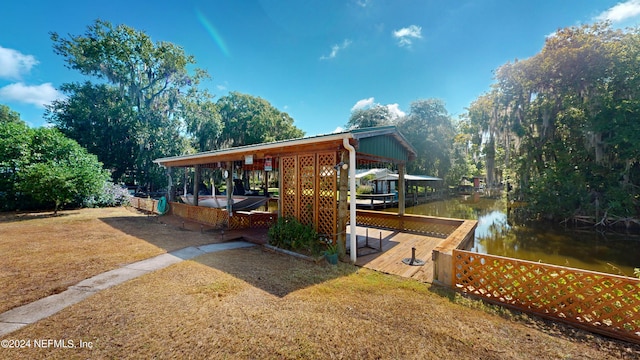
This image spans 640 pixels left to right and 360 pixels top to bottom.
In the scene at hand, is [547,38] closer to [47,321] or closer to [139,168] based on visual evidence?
[47,321]

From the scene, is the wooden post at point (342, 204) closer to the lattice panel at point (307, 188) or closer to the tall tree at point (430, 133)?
the lattice panel at point (307, 188)

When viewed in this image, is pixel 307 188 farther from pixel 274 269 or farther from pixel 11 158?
pixel 11 158

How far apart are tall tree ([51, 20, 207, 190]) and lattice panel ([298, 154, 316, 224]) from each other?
2104 centimetres

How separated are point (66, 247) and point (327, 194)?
6.82 metres

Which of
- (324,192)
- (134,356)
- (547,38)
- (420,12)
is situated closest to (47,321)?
(134,356)

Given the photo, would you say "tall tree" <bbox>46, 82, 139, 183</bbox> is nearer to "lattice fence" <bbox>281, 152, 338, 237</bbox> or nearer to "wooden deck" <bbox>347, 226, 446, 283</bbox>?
"lattice fence" <bbox>281, 152, 338, 237</bbox>

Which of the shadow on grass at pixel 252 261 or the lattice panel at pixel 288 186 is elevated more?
the lattice panel at pixel 288 186

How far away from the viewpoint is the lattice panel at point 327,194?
222 inches

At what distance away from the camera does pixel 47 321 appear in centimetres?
294

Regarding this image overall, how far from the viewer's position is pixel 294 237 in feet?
19.6

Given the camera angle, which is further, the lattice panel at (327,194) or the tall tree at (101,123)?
the tall tree at (101,123)

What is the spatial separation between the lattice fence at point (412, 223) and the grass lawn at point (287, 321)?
13.9 ft

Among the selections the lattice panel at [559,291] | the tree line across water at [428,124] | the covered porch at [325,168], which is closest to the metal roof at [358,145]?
the covered porch at [325,168]

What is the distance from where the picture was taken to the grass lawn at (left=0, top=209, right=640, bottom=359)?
249 centimetres
